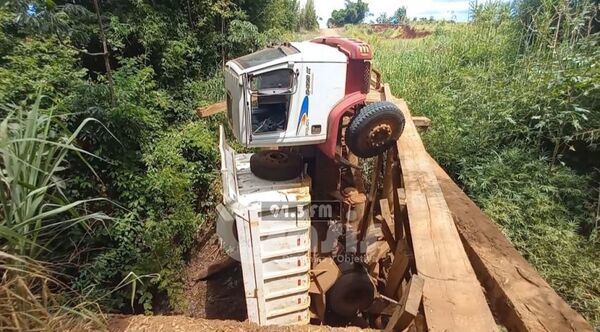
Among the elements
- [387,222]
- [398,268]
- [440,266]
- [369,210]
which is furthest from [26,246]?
[369,210]

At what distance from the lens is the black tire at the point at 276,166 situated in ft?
8.50

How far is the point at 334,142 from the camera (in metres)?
2.42

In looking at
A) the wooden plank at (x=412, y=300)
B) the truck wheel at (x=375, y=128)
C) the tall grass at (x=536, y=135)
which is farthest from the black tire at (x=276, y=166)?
the tall grass at (x=536, y=135)

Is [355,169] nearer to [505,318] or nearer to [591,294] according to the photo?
[591,294]

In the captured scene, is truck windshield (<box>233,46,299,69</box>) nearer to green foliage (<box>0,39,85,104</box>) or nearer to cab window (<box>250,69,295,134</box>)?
cab window (<box>250,69,295,134</box>)

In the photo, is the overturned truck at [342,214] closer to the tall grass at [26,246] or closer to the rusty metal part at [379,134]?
the rusty metal part at [379,134]

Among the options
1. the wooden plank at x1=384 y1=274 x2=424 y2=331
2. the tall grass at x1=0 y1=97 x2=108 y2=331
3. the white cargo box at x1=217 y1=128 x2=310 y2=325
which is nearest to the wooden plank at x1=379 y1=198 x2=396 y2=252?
the white cargo box at x1=217 y1=128 x2=310 y2=325

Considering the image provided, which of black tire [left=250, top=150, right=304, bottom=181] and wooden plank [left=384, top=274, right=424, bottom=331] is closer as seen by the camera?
wooden plank [left=384, top=274, right=424, bottom=331]

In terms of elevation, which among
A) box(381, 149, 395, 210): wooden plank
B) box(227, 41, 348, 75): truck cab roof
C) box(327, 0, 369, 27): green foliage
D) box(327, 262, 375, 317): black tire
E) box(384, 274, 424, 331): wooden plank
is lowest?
box(327, 262, 375, 317): black tire

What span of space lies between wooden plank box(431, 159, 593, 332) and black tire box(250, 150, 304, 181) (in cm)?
131

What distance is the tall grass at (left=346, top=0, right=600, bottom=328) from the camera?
250cm

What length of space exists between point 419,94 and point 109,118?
3844mm

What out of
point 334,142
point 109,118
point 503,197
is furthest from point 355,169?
point 109,118

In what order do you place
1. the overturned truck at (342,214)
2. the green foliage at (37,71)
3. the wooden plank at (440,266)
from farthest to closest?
the green foliage at (37,71) < the overturned truck at (342,214) < the wooden plank at (440,266)
